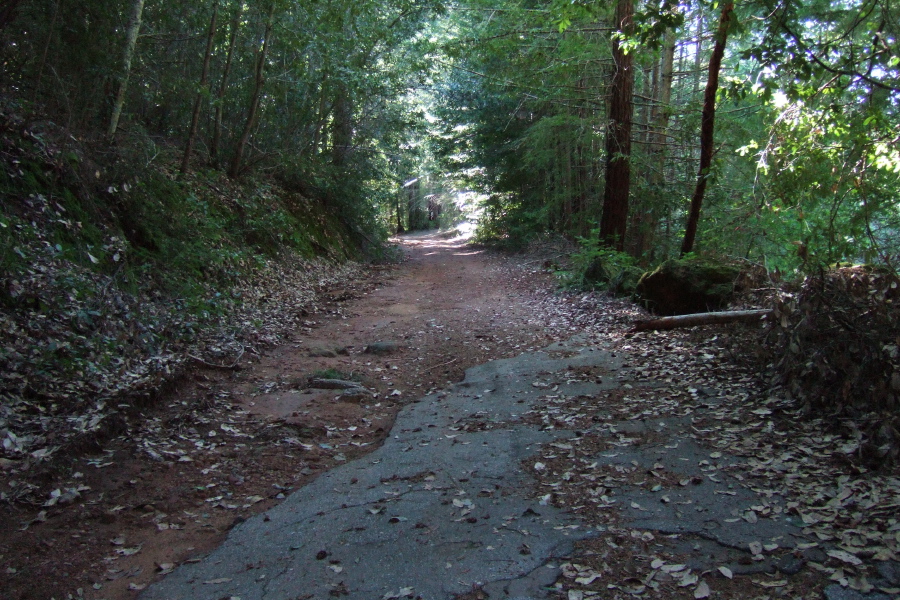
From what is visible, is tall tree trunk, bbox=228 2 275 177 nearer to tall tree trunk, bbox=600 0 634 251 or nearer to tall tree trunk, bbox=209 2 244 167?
tall tree trunk, bbox=209 2 244 167

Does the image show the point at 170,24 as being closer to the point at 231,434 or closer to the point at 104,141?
the point at 104,141

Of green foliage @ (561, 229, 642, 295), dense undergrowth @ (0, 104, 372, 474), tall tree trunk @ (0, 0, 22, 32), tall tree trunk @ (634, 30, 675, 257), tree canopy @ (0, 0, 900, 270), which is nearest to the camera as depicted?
dense undergrowth @ (0, 104, 372, 474)

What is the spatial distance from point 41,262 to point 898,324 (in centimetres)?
817

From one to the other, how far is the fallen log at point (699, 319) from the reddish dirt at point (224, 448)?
1319 mm

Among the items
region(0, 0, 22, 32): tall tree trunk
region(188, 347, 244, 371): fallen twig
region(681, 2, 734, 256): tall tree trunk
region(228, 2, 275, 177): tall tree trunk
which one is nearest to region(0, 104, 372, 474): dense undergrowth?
region(188, 347, 244, 371): fallen twig

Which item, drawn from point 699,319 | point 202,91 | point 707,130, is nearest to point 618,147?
point 707,130

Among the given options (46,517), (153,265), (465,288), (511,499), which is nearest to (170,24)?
(153,265)

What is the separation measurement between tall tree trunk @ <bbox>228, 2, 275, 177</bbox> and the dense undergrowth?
227cm

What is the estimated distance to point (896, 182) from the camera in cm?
781

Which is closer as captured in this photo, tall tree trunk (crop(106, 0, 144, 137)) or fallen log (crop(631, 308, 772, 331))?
fallen log (crop(631, 308, 772, 331))

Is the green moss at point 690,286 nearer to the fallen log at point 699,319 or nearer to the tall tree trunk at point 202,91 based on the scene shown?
the fallen log at point 699,319

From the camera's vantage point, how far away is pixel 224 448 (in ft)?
18.3

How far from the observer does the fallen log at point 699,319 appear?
7.38 meters

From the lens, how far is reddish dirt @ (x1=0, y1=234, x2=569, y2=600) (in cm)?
376
